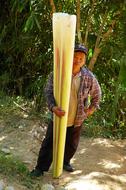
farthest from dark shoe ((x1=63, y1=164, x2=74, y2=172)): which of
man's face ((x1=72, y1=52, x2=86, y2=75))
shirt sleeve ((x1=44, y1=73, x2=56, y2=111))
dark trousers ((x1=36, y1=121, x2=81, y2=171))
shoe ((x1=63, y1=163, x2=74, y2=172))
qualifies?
man's face ((x1=72, y1=52, x2=86, y2=75))

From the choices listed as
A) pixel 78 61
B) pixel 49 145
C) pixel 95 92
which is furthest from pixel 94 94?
pixel 49 145

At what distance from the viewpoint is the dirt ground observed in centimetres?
434

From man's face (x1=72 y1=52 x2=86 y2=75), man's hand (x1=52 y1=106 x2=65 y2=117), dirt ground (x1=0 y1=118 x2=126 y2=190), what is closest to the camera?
man's hand (x1=52 y1=106 x2=65 y2=117)

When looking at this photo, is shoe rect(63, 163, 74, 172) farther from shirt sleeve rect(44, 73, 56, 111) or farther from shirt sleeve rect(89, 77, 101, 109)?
shirt sleeve rect(44, 73, 56, 111)

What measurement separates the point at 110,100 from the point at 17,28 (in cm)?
175

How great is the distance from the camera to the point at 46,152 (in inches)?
165

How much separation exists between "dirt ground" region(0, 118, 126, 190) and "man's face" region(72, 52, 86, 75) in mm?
1059

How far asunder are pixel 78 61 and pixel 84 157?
1.74 m

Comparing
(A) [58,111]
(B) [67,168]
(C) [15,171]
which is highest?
(A) [58,111]

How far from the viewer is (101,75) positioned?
668 centimetres

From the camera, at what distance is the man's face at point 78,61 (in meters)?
3.94

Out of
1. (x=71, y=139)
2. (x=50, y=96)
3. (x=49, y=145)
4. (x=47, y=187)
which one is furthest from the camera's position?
(x=71, y=139)

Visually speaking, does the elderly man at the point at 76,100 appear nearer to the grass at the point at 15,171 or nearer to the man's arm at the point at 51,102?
the man's arm at the point at 51,102

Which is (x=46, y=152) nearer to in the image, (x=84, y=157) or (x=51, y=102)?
(x=51, y=102)
